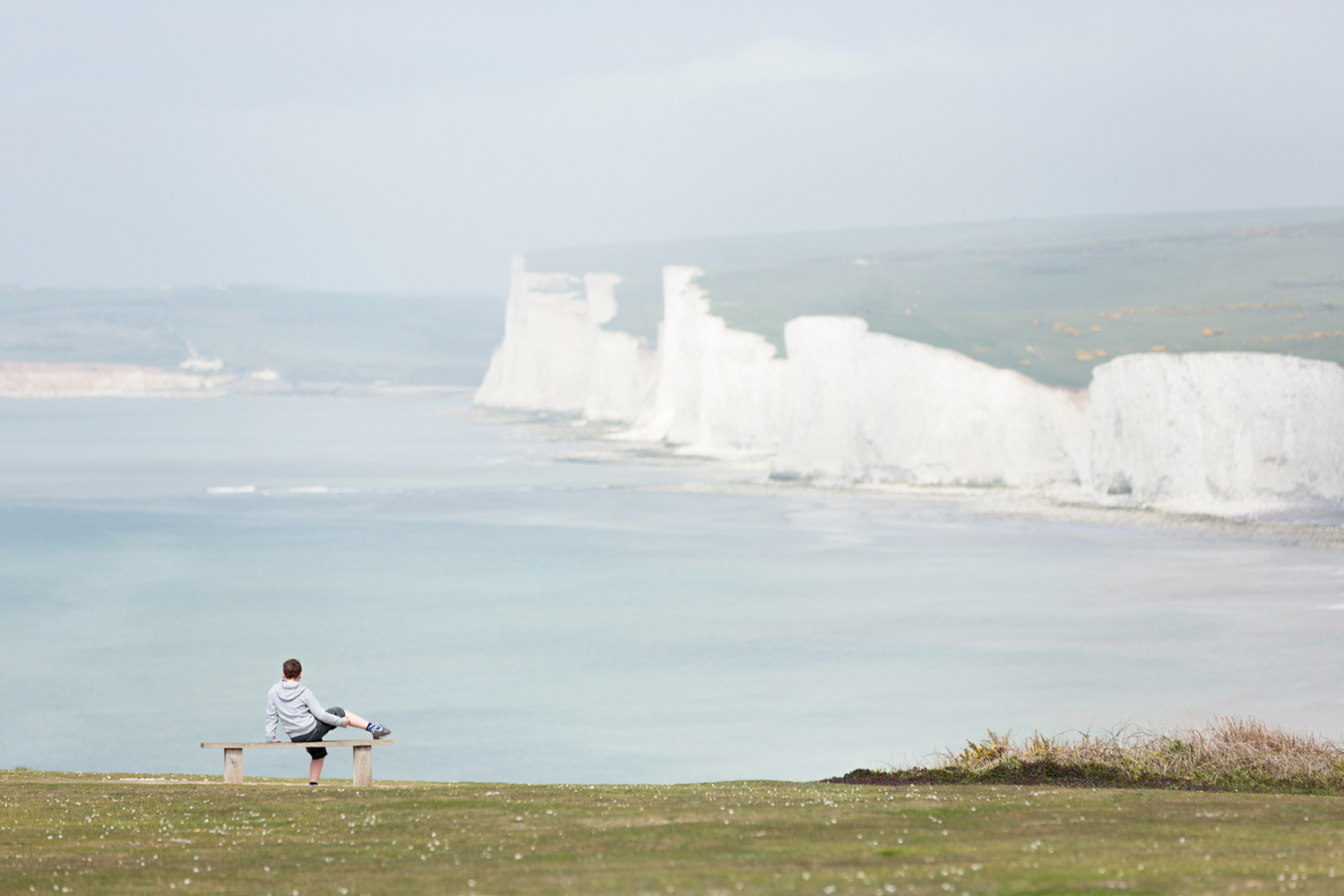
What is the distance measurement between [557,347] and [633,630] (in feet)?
363

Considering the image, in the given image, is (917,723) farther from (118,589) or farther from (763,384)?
(763,384)

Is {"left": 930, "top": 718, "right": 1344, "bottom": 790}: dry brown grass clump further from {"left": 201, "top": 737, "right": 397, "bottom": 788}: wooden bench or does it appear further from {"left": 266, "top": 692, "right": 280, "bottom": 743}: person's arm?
{"left": 266, "top": 692, "right": 280, "bottom": 743}: person's arm

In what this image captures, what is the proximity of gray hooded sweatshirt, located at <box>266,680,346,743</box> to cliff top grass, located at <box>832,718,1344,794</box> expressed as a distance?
602cm

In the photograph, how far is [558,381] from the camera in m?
152

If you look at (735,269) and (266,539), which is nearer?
(266,539)

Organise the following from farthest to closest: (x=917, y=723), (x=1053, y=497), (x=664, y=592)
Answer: (x=1053, y=497) → (x=664, y=592) → (x=917, y=723)

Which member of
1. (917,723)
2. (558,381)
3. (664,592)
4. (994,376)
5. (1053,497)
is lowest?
(917,723)

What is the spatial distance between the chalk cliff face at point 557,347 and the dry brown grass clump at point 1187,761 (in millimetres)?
117949

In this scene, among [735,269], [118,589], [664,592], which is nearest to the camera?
[664,592]

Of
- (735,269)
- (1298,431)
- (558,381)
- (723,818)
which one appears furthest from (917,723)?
(558,381)

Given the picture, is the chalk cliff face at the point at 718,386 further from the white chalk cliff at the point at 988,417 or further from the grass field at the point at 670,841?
the grass field at the point at 670,841

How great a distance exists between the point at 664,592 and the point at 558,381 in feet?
339

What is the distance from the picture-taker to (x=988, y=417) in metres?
71.6

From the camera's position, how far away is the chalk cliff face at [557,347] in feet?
447
